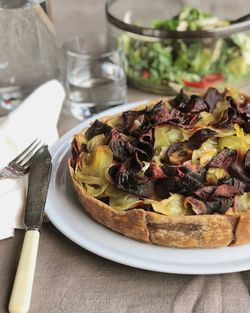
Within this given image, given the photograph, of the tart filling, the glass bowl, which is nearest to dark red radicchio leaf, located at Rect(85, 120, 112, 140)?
the tart filling

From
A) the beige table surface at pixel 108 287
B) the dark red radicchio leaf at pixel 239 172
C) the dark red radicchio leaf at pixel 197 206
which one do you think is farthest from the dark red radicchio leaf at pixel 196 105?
the beige table surface at pixel 108 287

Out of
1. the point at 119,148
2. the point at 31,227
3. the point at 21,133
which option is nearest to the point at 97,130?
the point at 119,148

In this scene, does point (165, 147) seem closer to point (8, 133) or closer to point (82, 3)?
point (8, 133)

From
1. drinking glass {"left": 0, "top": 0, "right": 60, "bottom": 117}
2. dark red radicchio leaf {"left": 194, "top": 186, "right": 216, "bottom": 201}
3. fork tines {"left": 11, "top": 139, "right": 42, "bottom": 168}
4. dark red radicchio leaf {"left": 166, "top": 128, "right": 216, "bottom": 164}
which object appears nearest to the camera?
dark red radicchio leaf {"left": 194, "top": 186, "right": 216, "bottom": 201}

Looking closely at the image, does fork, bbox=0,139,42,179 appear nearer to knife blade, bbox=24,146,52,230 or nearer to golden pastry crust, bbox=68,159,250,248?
knife blade, bbox=24,146,52,230

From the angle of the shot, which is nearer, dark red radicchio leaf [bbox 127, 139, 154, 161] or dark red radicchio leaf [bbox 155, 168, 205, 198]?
dark red radicchio leaf [bbox 155, 168, 205, 198]

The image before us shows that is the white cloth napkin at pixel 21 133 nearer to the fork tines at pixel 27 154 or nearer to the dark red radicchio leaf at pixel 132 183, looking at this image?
the fork tines at pixel 27 154

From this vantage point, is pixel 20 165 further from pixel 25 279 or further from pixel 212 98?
pixel 212 98

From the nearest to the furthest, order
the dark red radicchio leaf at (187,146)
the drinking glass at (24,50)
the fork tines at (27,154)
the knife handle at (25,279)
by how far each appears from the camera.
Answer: the knife handle at (25,279), the dark red radicchio leaf at (187,146), the fork tines at (27,154), the drinking glass at (24,50)
